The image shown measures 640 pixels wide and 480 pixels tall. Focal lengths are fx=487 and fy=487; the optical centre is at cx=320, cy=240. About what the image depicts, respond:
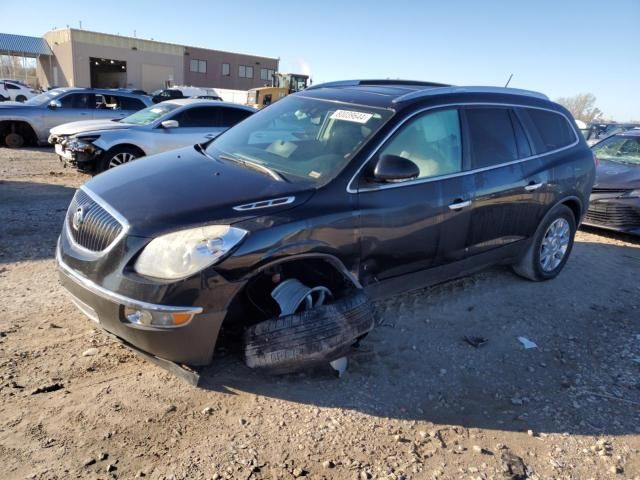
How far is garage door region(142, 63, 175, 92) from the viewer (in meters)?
56.2

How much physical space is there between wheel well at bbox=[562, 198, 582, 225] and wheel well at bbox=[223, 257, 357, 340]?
3072mm

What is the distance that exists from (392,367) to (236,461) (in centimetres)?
137

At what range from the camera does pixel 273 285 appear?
10.6 feet

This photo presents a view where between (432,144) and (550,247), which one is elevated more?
(432,144)

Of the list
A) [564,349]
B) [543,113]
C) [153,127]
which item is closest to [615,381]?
[564,349]

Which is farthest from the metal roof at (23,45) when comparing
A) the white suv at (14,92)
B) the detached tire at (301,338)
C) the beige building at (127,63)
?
the detached tire at (301,338)

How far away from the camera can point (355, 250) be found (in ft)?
10.9

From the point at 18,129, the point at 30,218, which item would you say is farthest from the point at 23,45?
the point at 30,218

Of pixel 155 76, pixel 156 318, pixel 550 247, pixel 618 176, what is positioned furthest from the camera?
pixel 155 76

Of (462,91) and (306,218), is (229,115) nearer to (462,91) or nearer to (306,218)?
(462,91)

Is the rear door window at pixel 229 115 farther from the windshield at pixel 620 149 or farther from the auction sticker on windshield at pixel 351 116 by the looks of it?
the windshield at pixel 620 149

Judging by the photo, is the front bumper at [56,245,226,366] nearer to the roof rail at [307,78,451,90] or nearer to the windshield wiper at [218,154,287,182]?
the windshield wiper at [218,154,287,182]

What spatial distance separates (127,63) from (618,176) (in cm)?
5699

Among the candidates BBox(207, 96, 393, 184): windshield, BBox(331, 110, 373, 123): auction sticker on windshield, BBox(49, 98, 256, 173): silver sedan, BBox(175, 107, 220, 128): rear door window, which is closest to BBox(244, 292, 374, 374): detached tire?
BBox(207, 96, 393, 184): windshield
